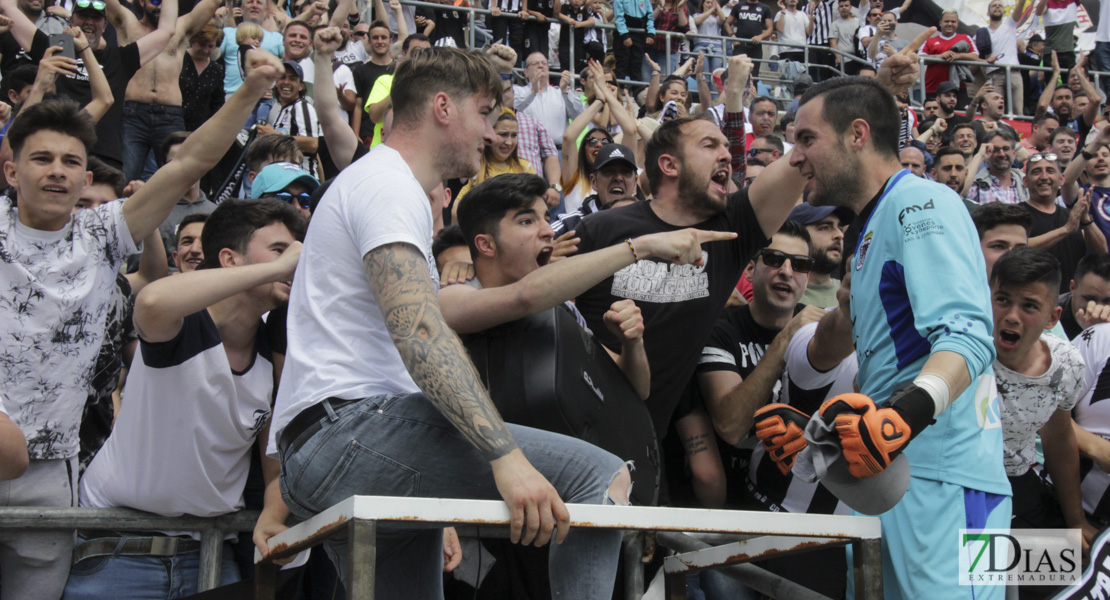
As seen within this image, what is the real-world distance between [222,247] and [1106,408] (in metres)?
4.28

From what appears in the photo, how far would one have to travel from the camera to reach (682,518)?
2379 millimetres

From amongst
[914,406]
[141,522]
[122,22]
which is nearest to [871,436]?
[914,406]

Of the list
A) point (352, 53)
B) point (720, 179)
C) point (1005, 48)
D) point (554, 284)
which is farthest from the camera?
point (1005, 48)

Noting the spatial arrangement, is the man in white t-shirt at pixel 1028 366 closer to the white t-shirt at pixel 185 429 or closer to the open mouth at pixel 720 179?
the open mouth at pixel 720 179

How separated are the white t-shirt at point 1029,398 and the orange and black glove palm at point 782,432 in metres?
1.85

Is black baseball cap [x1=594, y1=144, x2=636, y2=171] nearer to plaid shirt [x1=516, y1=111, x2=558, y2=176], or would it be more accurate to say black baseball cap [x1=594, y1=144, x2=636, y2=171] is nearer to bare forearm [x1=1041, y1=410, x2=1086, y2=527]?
plaid shirt [x1=516, y1=111, x2=558, y2=176]

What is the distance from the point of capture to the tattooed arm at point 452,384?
2268 millimetres

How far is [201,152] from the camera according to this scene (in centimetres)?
358

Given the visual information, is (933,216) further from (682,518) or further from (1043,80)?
(1043,80)

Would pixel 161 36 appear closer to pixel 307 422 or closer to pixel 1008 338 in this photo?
pixel 307 422

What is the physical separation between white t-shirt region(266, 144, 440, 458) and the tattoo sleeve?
6cm

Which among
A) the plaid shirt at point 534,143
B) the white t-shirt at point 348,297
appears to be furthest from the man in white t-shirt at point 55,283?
the plaid shirt at point 534,143

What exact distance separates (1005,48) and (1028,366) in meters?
16.0

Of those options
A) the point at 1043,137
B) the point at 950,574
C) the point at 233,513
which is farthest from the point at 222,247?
the point at 1043,137
